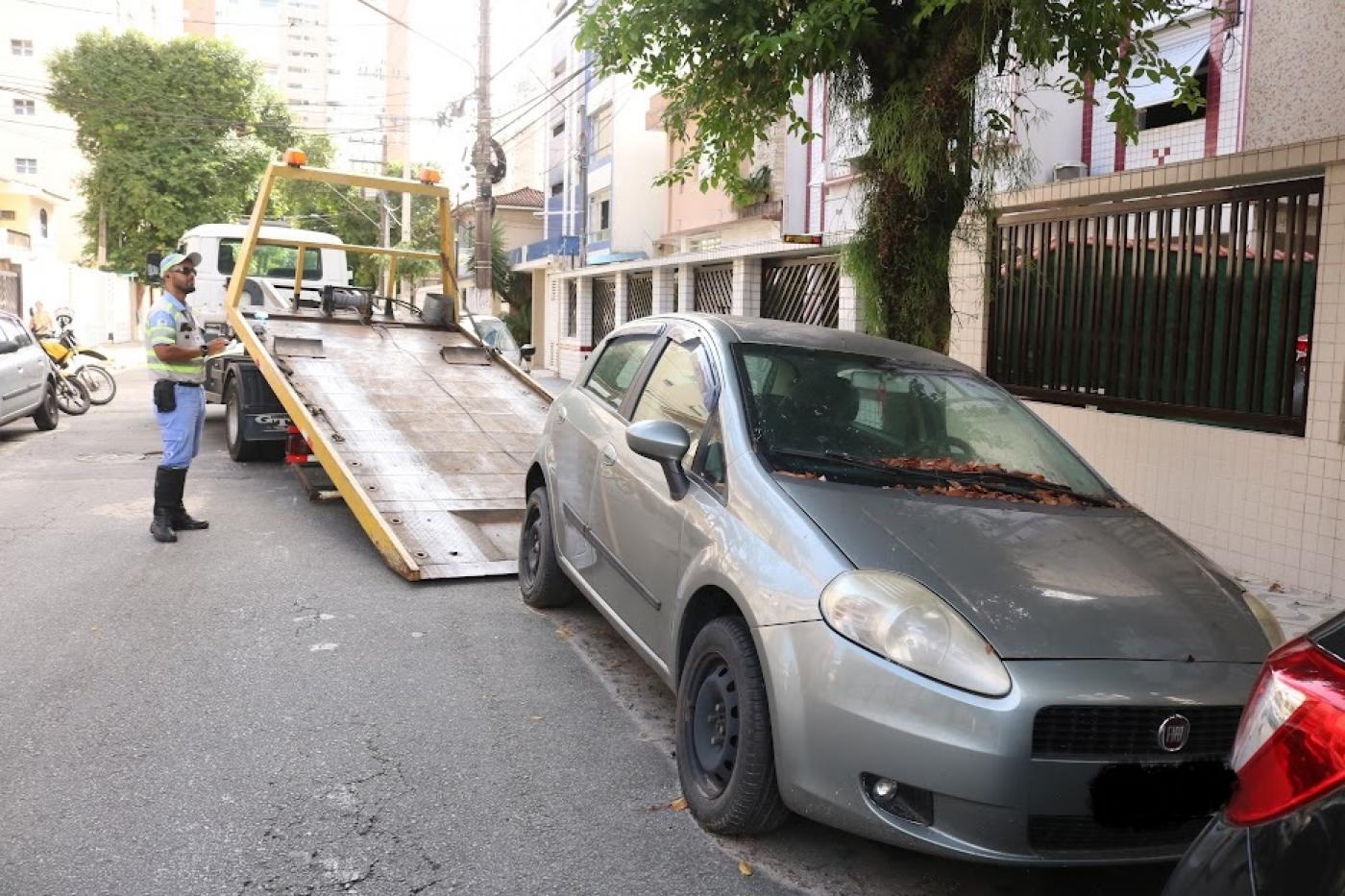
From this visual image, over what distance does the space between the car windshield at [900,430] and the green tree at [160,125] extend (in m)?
38.7

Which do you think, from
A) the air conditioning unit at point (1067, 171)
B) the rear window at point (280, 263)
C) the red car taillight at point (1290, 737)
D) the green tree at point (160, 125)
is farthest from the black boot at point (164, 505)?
the green tree at point (160, 125)

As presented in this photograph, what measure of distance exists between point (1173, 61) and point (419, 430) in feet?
30.0

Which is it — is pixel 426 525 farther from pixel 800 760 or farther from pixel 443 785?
pixel 800 760

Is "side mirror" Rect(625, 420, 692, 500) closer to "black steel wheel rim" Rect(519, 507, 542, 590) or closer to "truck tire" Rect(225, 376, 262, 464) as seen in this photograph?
"black steel wheel rim" Rect(519, 507, 542, 590)

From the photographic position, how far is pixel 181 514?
7.90 metres

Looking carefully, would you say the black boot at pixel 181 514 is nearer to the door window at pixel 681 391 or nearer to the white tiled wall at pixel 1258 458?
the door window at pixel 681 391

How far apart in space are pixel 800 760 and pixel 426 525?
4.43m

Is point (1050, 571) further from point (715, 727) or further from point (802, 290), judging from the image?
point (802, 290)

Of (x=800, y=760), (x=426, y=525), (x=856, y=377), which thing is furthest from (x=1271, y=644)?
(x=426, y=525)

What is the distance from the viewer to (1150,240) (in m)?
8.42

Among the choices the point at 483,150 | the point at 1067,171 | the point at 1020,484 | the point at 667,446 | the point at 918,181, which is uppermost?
the point at 483,150

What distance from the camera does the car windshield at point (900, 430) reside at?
4.04m

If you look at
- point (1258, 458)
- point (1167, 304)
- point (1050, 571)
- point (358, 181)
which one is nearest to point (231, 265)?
point (358, 181)

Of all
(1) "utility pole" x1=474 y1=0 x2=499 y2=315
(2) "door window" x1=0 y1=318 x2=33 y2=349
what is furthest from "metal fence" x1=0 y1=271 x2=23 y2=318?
(2) "door window" x1=0 y1=318 x2=33 y2=349
